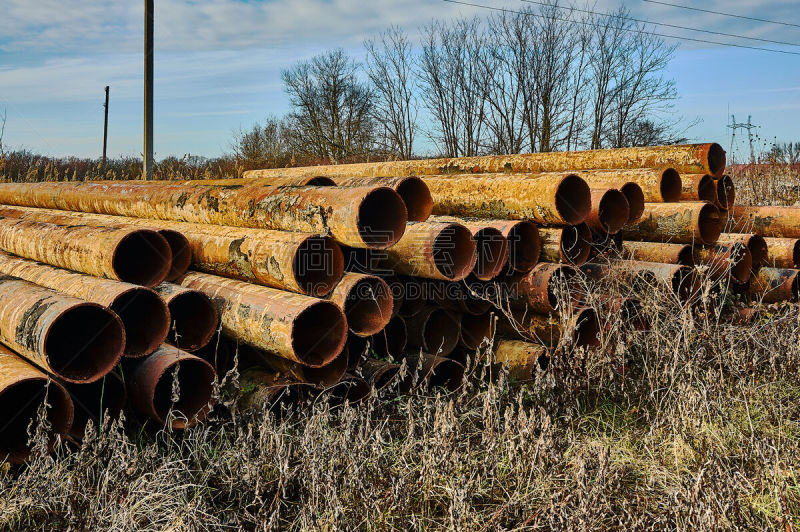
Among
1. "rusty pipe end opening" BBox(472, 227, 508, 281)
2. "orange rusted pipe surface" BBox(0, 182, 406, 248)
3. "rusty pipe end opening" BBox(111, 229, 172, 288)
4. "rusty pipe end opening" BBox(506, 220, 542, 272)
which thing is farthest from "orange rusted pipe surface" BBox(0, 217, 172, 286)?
"rusty pipe end opening" BBox(506, 220, 542, 272)

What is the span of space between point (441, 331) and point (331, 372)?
1105 mm

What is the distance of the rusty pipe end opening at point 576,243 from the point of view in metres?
4.44

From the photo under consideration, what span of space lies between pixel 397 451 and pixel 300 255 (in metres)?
1.25

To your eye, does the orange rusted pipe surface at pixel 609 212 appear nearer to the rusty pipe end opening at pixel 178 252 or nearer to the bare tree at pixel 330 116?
the rusty pipe end opening at pixel 178 252

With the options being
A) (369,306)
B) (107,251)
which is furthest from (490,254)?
(107,251)

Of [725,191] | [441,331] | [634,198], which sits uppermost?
[725,191]

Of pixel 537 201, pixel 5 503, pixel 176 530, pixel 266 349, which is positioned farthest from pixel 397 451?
Answer: pixel 537 201

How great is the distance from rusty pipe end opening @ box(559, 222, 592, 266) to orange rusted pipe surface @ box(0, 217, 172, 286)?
9.55ft

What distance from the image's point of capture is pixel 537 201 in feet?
14.2

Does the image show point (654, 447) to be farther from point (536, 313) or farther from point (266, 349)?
point (266, 349)

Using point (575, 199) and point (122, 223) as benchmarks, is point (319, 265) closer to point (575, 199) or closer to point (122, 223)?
point (575, 199)

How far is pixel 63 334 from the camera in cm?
310

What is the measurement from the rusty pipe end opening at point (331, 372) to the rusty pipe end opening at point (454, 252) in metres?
0.85

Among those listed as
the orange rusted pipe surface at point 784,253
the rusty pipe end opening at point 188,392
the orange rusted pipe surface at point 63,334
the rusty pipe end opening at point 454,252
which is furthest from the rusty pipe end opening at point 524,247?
the orange rusted pipe surface at point 784,253
